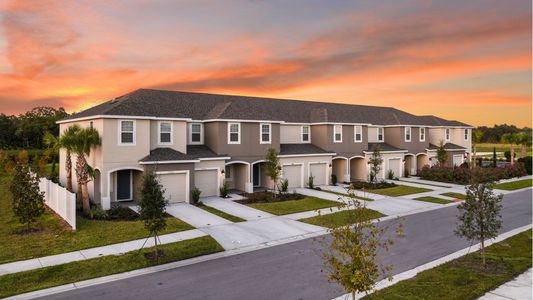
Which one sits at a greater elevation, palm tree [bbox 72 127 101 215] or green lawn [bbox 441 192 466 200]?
palm tree [bbox 72 127 101 215]

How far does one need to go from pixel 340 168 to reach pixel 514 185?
1660 centimetres

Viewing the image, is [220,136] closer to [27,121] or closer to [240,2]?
[240,2]

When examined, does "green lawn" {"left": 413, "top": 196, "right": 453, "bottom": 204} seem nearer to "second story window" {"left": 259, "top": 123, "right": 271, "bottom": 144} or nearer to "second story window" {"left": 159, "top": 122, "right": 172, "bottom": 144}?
"second story window" {"left": 259, "top": 123, "right": 271, "bottom": 144}

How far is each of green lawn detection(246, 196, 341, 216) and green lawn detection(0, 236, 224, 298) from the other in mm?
7670

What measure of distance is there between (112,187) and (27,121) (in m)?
49.7

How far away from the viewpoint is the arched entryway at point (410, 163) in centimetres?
4087

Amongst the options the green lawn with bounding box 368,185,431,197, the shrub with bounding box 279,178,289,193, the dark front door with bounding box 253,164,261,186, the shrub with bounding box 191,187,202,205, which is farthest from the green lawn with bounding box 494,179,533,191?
the shrub with bounding box 191,187,202,205

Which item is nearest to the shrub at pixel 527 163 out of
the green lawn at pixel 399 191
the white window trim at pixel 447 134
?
the white window trim at pixel 447 134

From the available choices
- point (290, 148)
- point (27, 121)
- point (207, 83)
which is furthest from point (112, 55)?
point (27, 121)

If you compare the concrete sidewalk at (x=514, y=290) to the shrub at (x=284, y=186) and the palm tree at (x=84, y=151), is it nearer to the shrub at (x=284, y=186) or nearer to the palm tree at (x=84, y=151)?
the shrub at (x=284, y=186)

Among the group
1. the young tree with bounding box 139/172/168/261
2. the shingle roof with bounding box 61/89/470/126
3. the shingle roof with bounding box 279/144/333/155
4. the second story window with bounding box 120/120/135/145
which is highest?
the shingle roof with bounding box 61/89/470/126

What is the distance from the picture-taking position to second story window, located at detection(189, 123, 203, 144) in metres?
28.2

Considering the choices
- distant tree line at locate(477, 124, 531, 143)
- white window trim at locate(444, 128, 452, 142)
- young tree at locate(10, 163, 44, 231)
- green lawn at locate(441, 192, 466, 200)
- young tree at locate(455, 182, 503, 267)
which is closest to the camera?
young tree at locate(455, 182, 503, 267)

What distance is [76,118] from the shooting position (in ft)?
81.8
